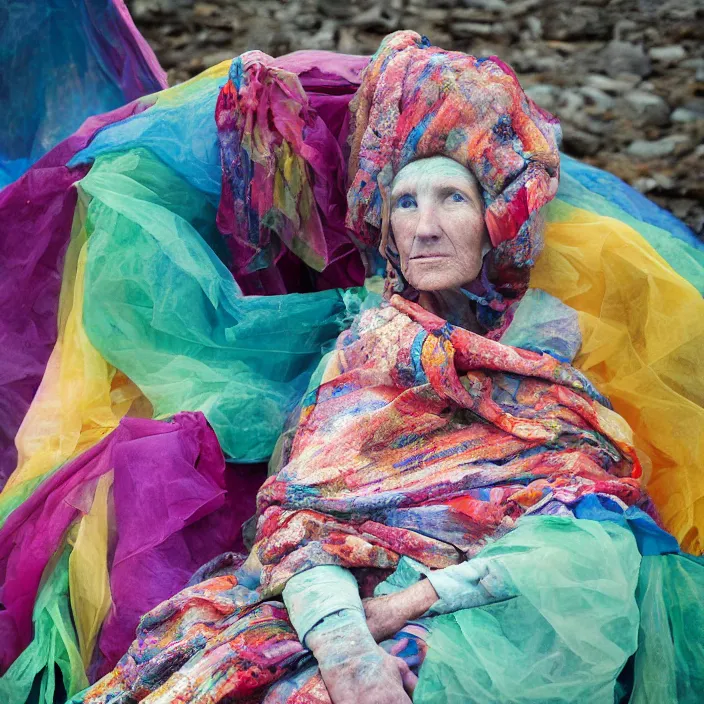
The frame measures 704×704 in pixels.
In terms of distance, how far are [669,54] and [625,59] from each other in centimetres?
13

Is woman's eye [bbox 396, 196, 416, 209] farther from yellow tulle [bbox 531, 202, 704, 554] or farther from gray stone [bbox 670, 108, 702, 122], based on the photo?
gray stone [bbox 670, 108, 702, 122]

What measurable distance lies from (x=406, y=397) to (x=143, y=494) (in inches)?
20.6

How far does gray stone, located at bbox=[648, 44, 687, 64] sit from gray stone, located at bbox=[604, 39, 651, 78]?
1.2 inches

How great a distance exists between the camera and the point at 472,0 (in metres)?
4.43

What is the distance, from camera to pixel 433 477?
238 cm

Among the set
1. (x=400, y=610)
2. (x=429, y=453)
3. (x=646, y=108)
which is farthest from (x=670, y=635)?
(x=646, y=108)

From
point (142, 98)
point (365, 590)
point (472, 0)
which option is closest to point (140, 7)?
point (472, 0)

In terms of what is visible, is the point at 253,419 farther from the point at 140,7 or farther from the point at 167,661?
the point at 140,7

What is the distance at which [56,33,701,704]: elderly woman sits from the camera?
6.73 ft

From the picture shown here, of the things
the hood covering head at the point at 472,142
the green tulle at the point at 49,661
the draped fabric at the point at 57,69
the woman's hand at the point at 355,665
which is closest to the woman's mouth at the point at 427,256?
the hood covering head at the point at 472,142

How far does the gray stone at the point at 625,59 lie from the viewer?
4148 mm

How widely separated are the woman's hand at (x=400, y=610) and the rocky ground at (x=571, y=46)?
2.00m

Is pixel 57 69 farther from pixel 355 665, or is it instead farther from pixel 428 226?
pixel 355 665

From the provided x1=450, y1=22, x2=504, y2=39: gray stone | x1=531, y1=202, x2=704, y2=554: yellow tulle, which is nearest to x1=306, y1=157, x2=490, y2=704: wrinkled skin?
x1=531, y1=202, x2=704, y2=554: yellow tulle
